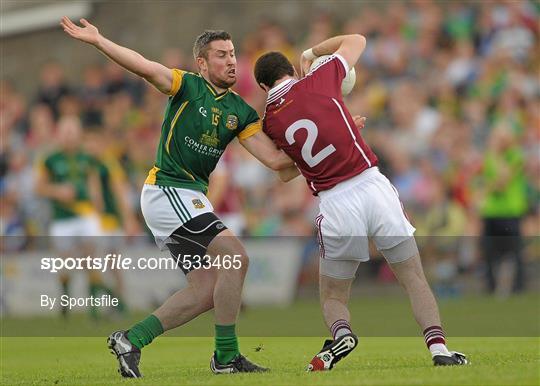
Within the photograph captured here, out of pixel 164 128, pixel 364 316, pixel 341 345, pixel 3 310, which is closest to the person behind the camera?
pixel 341 345

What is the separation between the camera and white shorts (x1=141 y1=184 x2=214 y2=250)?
975cm

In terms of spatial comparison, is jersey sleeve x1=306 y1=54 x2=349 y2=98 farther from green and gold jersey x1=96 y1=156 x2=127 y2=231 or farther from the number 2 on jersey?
green and gold jersey x1=96 y1=156 x2=127 y2=231

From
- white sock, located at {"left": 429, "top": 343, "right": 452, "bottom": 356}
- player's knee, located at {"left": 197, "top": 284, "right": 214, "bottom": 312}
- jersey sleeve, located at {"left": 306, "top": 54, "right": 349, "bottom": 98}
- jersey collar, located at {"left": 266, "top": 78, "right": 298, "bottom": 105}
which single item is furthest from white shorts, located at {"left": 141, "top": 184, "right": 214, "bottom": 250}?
white sock, located at {"left": 429, "top": 343, "right": 452, "bottom": 356}

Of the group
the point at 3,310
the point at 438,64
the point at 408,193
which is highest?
the point at 438,64

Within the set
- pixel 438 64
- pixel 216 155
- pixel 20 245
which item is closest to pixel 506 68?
pixel 438 64

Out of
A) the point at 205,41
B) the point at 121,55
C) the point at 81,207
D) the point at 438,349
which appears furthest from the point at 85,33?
the point at 81,207

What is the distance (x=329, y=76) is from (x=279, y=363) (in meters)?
2.46

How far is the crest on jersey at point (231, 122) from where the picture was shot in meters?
9.89

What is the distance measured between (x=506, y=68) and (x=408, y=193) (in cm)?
280

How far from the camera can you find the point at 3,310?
1880 centimetres

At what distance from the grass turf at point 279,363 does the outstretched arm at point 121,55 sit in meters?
2.21

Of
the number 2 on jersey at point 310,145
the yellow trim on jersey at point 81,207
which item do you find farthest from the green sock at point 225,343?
the yellow trim on jersey at point 81,207

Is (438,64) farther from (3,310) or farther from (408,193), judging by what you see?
(3,310)

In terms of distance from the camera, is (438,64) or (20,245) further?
(438,64)
